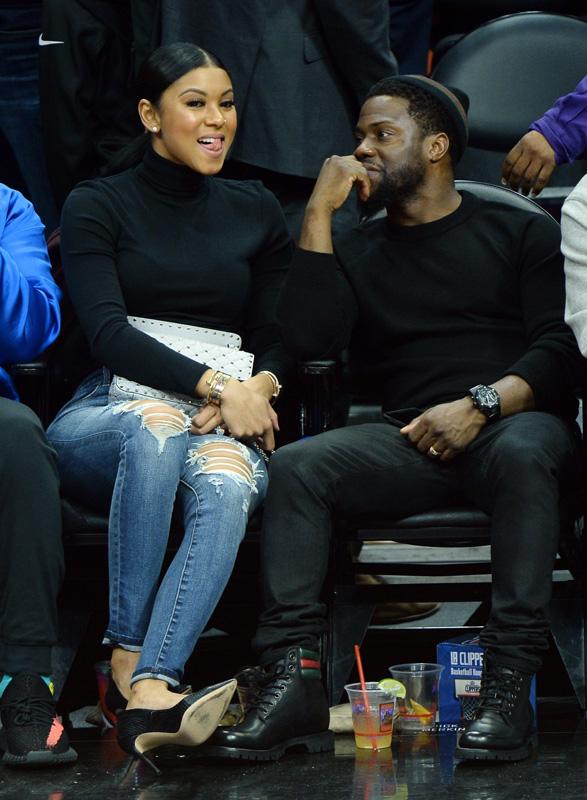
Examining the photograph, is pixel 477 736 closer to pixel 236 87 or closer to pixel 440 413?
pixel 440 413

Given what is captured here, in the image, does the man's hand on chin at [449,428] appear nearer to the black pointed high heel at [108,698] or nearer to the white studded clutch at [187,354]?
the white studded clutch at [187,354]

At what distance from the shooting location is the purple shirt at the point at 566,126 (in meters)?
3.48

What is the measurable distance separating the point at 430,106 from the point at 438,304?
0.51m

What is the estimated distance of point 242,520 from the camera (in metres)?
2.86

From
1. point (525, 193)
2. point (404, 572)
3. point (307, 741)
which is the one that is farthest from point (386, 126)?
point (307, 741)

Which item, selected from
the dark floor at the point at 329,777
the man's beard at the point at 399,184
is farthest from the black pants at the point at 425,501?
the man's beard at the point at 399,184

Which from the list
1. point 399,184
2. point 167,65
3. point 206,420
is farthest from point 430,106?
point 206,420

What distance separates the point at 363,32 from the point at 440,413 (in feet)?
3.95

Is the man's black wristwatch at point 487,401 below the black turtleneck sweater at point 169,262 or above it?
below

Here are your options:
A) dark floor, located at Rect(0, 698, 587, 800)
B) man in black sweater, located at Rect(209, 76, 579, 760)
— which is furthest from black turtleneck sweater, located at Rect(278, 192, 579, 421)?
dark floor, located at Rect(0, 698, 587, 800)

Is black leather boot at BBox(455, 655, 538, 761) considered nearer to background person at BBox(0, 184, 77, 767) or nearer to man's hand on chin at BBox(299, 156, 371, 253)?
background person at BBox(0, 184, 77, 767)

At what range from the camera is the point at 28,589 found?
2732 millimetres

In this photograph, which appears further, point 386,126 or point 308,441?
point 386,126

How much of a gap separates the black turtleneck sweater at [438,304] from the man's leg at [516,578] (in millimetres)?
281
